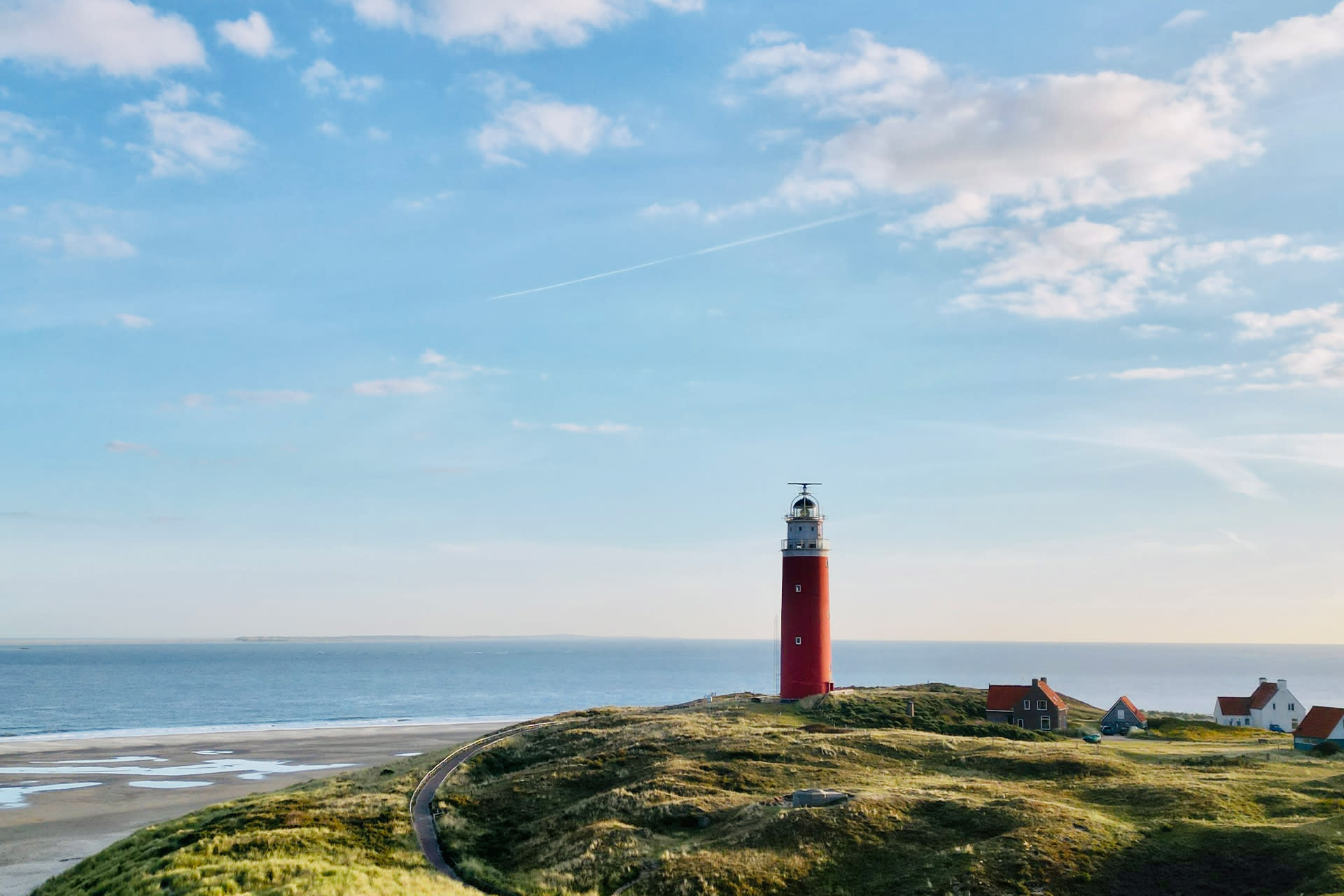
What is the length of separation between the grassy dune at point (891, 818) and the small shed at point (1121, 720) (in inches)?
487

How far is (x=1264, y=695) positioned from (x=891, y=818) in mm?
55530

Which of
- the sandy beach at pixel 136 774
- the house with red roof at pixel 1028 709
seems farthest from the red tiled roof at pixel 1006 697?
the sandy beach at pixel 136 774

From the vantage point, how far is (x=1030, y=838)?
31828mm

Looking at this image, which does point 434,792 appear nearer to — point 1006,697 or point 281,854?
point 281,854

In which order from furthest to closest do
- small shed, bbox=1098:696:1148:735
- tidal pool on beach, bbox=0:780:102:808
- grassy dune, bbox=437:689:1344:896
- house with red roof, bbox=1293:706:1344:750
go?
small shed, bbox=1098:696:1148:735 < tidal pool on beach, bbox=0:780:102:808 < house with red roof, bbox=1293:706:1344:750 < grassy dune, bbox=437:689:1344:896

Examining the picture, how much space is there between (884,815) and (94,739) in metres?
95.5

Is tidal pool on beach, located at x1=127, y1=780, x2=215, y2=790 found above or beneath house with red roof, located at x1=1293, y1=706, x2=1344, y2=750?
beneath

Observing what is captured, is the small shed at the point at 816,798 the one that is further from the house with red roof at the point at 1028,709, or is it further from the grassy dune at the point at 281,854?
the house with red roof at the point at 1028,709

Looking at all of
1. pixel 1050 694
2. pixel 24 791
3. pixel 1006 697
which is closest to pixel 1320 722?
pixel 1050 694

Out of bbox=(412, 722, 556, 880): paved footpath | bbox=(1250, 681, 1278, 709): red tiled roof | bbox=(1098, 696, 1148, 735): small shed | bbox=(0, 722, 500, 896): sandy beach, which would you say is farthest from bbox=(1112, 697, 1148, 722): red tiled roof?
bbox=(0, 722, 500, 896): sandy beach

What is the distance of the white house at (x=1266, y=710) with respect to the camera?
244 ft

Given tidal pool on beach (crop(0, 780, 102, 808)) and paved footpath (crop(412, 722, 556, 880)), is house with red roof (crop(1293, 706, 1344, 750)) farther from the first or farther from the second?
tidal pool on beach (crop(0, 780, 102, 808))

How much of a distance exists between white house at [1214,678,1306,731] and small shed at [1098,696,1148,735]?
11608 mm

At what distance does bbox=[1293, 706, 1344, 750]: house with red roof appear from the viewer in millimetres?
54844
